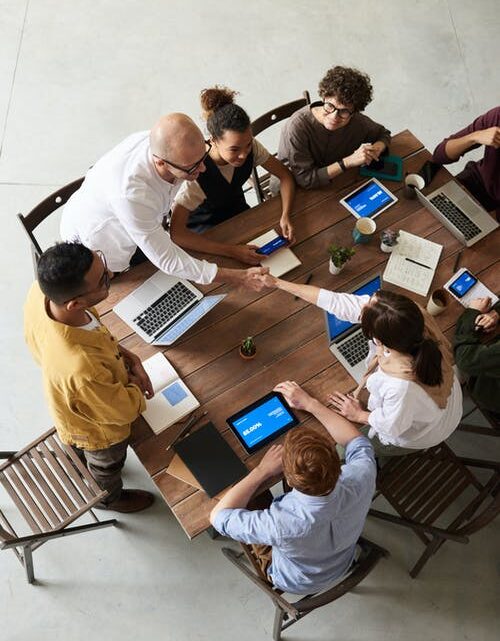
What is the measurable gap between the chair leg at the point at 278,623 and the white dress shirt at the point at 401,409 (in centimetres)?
86

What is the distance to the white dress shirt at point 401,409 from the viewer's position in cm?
205

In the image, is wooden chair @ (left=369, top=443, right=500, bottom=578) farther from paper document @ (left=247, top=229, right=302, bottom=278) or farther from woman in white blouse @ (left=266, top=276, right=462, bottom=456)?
paper document @ (left=247, top=229, right=302, bottom=278)

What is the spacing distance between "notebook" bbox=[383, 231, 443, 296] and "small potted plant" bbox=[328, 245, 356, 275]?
0.75 feet

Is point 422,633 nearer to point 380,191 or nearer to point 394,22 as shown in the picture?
point 380,191

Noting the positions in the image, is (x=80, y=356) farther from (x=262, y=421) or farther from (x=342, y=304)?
(x=342, y=304)

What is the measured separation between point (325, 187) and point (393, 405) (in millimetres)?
1313

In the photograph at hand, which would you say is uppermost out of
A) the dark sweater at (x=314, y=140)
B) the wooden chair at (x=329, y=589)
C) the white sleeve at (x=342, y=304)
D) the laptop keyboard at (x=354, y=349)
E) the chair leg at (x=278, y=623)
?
the dark sweater at (x=314, y=140)

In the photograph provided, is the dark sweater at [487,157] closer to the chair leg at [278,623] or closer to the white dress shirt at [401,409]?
the white dress shirt at [401,409]

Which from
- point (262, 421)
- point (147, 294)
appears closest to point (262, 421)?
point (262, 421)

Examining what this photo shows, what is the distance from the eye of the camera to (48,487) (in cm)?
245

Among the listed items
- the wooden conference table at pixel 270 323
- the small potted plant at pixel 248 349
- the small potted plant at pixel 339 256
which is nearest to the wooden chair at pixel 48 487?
the wooden conference table at pixel 270 323

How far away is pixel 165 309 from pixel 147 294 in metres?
0.11

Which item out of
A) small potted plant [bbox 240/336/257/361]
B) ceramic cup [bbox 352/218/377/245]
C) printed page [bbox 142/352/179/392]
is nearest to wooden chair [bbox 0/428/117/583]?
printed page [bbox 142/352/179/392]

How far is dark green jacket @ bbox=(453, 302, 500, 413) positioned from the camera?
2371 mm
